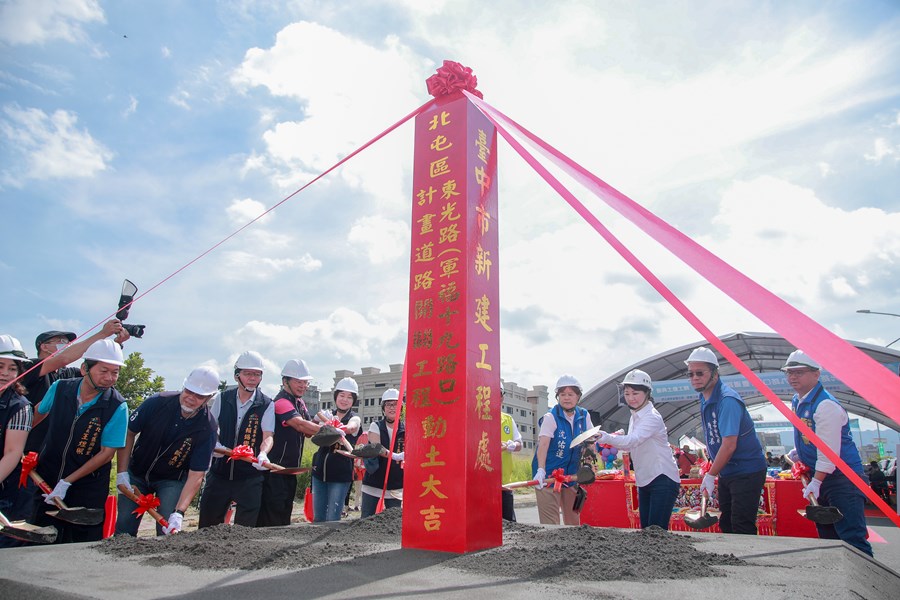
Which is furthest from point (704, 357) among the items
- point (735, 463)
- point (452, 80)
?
point (452, 80)

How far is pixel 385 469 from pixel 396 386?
46977 millimetres

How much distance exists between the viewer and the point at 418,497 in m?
3.47

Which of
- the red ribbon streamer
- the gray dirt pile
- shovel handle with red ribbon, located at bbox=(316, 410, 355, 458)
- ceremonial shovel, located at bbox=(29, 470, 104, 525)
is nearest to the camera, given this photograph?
the red ribbon streamer

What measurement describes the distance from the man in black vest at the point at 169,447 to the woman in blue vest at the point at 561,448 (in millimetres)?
2807

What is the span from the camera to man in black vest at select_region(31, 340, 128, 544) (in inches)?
147

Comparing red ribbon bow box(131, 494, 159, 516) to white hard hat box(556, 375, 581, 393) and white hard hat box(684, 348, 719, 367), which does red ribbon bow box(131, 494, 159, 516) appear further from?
white hard hat box(684, 348, 719, 367)

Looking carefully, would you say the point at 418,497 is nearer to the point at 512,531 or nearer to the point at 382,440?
the point at 512,531

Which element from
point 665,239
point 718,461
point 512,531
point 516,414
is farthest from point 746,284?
point 516,414

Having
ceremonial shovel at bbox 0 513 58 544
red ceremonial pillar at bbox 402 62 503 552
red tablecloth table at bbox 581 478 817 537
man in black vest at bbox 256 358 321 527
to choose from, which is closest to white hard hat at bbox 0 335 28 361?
ceremonial shovel at bbox 0 513 58 544

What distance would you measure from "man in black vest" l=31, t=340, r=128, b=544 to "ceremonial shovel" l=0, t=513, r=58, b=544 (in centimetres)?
20

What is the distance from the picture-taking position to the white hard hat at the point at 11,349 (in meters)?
4.03

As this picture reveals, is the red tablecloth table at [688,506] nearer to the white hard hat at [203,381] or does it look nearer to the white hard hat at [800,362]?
the white hard hat at [800,362]

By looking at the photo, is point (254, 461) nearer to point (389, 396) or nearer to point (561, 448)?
point (389, 396)

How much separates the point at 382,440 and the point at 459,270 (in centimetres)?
286
